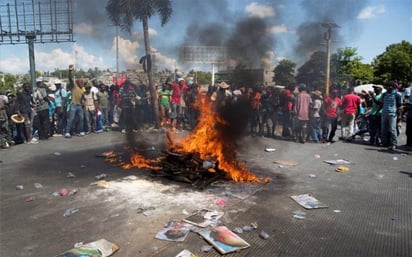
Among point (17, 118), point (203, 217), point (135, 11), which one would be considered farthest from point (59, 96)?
point (203, 217)

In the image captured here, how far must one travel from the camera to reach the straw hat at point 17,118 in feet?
31.5

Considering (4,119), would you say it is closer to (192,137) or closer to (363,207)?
(192,137)

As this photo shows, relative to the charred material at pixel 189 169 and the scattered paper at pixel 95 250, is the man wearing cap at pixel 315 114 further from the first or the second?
the scattered paper at pixel 95 250

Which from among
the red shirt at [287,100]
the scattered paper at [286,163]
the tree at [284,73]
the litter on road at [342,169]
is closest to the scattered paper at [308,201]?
the litter on road at [342,169]

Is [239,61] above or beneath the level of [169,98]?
above

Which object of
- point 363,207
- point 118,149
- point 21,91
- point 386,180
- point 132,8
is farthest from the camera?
point 21,91

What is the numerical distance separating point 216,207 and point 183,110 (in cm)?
840

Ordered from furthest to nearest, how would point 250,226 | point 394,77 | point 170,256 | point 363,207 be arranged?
point 394,77, point 363,207, point 250,226, point 170,256

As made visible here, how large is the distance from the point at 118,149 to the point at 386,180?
258 inches

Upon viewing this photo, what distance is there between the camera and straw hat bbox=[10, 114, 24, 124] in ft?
31.5

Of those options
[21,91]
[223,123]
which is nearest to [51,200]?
[223,123]

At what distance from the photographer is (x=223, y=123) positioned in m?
6.84

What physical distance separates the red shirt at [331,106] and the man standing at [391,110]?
1486mm

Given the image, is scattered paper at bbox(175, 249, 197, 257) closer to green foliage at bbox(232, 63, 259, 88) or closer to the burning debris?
the burning debris
